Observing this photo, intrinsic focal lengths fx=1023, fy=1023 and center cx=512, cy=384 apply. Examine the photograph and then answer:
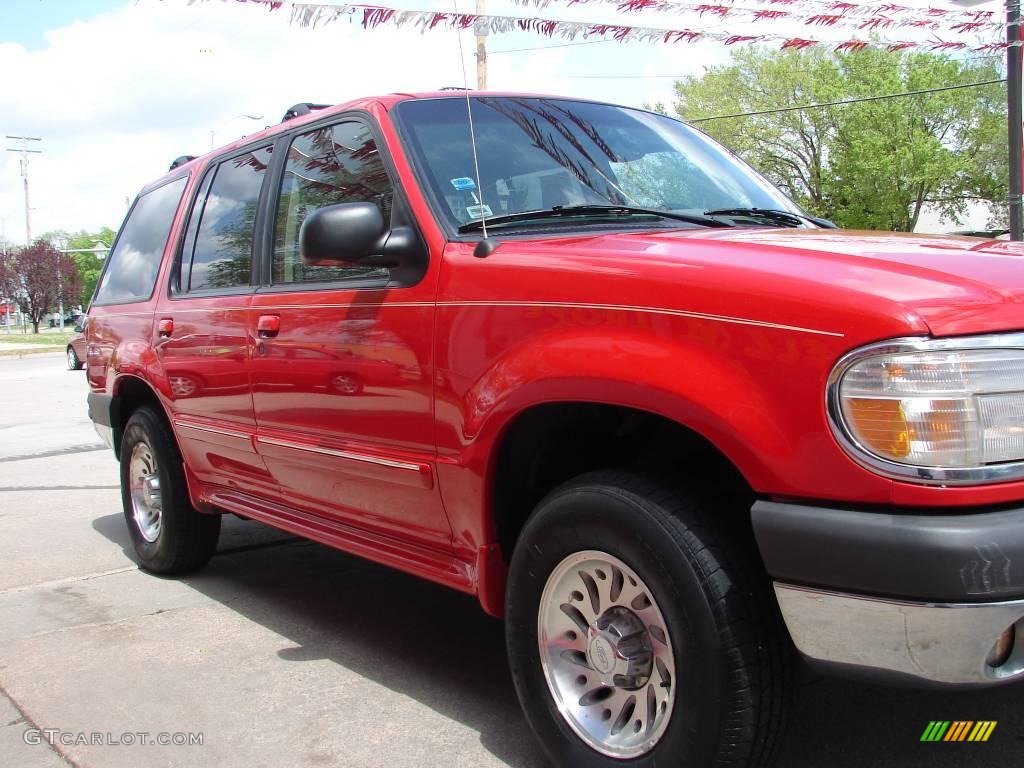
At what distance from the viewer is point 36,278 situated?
55.6 metres

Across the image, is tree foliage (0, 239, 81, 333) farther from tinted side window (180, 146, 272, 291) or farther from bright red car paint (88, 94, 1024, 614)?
bright red car paint (88, 94, 1024, 614)

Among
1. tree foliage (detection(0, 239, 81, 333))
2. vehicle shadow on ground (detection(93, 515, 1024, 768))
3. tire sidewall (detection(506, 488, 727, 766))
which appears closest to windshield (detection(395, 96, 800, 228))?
tire sidewall (detection(506, 488, 727, 766))

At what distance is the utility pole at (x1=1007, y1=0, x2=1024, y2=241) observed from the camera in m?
9.26

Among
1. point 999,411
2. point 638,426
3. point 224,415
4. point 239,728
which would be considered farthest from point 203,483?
point 999,411

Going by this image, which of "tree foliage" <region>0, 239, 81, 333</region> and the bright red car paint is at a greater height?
"tree foliage" <region>0, 239, 81, 333</region>

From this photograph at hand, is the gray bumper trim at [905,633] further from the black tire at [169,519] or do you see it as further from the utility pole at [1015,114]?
the utility pole at [1015,114]

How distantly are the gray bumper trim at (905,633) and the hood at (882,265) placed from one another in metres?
0.54

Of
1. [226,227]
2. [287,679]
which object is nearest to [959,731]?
[287,679]

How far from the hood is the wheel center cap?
0.95 m

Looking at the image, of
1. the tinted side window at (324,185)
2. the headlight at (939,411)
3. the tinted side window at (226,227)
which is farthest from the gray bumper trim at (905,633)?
the tinted side window at (226,227)

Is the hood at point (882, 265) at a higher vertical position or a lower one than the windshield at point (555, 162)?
lower

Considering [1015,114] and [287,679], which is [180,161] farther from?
[1015,114]

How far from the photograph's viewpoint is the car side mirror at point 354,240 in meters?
2.94

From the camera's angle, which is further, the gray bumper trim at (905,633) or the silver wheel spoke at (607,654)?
the silver wheel spoke at (607,654)
